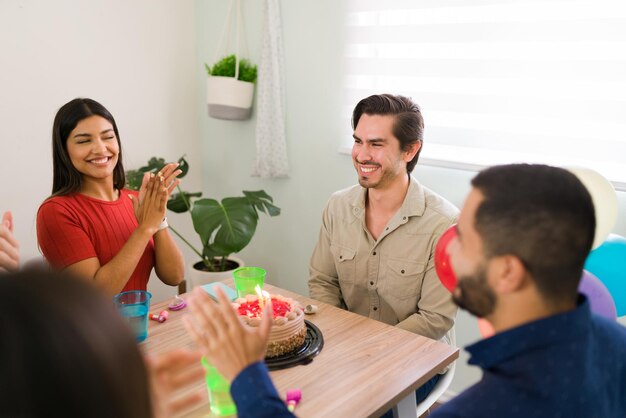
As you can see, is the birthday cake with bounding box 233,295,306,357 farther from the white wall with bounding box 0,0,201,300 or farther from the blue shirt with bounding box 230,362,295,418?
the white wall with bounding box 0,0,201,300

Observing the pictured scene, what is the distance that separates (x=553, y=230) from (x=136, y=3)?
291cm

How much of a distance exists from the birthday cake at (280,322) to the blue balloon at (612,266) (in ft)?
2.86

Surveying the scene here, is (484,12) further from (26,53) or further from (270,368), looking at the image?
(26,53)

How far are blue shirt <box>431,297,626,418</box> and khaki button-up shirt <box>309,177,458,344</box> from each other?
91cm

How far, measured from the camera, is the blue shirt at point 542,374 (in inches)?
33.1

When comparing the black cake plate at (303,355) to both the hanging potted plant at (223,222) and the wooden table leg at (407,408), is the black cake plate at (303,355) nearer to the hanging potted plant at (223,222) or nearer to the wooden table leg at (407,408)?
the wooden table leg at (407,408)

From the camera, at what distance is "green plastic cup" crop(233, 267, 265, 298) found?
1609 millimetres

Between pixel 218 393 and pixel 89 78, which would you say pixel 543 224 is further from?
pixel 89 78

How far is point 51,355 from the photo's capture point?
1.71 ft

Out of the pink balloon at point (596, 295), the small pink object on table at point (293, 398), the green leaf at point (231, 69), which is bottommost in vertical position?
the small pink object on table at point (293, 398)

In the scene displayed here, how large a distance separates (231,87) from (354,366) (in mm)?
1979

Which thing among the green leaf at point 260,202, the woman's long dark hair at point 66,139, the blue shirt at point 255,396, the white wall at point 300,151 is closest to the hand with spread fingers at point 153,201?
the woman's long dark hair at point 66,139

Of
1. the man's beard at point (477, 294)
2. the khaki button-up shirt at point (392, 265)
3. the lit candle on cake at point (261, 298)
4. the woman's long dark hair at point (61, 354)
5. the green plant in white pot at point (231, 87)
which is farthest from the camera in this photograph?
the green plant in white pot at point (231, 87)

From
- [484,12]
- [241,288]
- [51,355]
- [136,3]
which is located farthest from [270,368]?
[136,3]
